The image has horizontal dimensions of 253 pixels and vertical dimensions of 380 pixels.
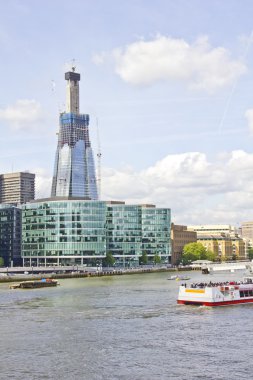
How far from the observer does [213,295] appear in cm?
10938

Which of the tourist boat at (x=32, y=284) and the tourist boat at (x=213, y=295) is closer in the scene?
the tourist boat at (x=213, y=295)

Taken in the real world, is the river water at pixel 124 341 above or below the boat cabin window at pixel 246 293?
below

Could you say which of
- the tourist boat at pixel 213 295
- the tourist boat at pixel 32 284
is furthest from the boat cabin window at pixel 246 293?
the tourist boat at pixel 32 284

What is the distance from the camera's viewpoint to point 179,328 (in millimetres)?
83875

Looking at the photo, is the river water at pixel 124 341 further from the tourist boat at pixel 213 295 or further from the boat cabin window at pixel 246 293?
the boat cabin window at pixel 246 293

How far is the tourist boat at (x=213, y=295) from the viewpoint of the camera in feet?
359

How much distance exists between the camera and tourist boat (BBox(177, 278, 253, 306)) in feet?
359

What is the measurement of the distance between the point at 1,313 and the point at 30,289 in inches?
2456

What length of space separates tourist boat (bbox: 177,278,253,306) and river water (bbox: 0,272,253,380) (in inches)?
84.6

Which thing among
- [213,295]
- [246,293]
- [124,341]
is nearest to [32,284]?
[246,293]

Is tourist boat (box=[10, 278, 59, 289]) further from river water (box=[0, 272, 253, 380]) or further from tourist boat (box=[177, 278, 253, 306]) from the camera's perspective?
tourist boat (box=[177, 278, 253, 306])

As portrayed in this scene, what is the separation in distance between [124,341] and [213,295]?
38.1 metres

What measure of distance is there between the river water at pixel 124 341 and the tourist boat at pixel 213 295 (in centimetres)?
215

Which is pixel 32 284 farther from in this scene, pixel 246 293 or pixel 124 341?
pixel 124 341
